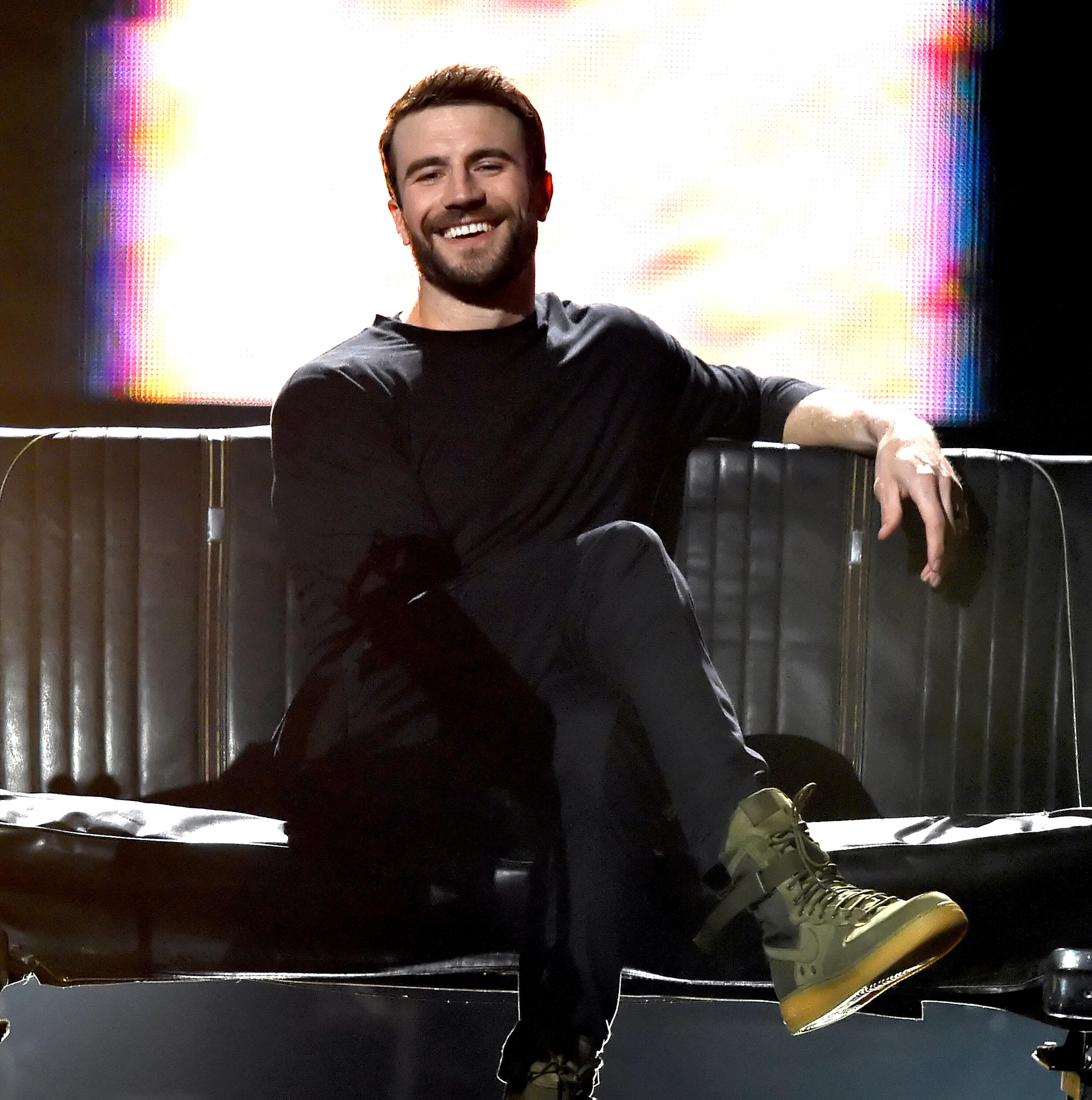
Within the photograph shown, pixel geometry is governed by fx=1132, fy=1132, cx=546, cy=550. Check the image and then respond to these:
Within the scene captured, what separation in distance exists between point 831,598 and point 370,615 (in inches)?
27.1

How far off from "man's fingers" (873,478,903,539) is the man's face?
658 mm

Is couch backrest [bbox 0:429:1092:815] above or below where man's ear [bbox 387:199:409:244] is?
below

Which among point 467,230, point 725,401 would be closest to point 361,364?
point 467,230

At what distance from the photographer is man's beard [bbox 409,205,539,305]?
5.66 ft

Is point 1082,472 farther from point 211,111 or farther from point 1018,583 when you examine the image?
point 211,111

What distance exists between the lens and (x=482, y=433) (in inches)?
62.3

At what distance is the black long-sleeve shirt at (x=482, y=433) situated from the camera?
1472 mm

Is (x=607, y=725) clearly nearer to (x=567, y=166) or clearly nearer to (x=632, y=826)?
(x=632, y=826)

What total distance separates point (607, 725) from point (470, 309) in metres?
0.80

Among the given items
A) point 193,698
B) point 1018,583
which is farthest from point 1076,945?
point 193,698

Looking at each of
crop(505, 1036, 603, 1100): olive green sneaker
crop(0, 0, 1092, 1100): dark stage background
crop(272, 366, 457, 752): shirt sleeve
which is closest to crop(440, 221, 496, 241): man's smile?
crop(272, 366, 457, 752): shirt sleeve

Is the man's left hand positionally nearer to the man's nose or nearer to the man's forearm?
the man's forearm

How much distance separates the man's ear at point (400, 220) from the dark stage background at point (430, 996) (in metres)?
0.56

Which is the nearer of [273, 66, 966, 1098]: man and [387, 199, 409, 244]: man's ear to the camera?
[273, 66, 966, 1098]: man
